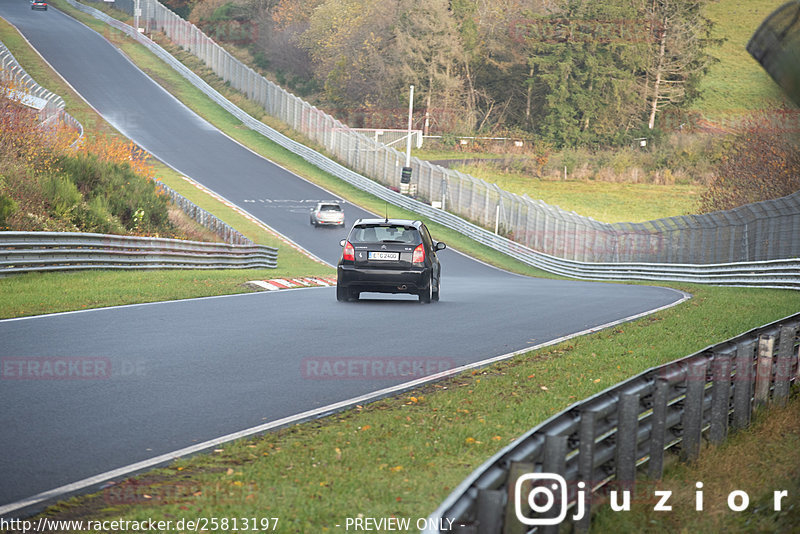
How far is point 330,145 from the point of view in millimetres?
66375

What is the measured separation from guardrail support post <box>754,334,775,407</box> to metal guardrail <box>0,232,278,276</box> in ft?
52.1

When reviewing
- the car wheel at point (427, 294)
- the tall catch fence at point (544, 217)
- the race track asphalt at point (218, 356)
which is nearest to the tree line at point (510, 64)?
the tall catch fence at point (544, 217)

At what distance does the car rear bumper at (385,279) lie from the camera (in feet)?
58.9

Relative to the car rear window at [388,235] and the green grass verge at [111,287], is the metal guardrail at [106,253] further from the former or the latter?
the car rear window at [388,235]

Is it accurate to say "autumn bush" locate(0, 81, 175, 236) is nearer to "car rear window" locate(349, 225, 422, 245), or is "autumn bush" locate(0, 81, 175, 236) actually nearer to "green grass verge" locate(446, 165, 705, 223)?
"car rear window" locate(349, 225, 422, 245)

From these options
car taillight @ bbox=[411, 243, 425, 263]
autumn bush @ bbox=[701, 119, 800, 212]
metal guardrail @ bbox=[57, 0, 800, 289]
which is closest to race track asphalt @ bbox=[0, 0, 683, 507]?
car taillight @ bbox=[411, 243, 425, 263]

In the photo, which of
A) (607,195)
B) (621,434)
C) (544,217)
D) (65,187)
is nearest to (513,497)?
(621,434)

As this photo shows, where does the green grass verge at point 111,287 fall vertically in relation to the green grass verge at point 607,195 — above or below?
below

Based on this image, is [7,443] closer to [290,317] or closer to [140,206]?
[290,317]

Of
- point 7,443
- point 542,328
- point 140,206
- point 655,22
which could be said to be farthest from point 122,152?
point 655,22

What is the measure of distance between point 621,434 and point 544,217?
40.1 metres

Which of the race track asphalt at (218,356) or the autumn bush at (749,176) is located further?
the autumn bush at (749,176)

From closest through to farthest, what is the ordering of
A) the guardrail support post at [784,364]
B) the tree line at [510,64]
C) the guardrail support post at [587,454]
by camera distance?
the guardrail support post at [587,454], the guardrail support post at [784,364], the tree line at [510,64]

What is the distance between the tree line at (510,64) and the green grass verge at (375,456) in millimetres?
77073
